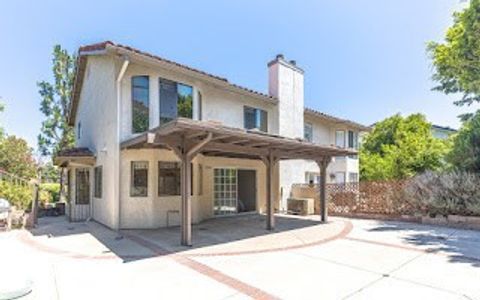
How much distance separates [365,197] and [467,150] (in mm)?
4992

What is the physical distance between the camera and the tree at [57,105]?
83.1 feet

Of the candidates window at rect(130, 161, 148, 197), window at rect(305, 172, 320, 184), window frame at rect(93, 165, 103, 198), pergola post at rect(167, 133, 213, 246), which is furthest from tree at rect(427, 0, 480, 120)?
window frame at rect(93, 165, 103, 198)

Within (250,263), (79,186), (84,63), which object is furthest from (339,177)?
(84,63)

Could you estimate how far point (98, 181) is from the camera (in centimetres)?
1385

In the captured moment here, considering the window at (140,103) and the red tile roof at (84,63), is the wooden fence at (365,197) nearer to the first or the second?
the red tile roof at (84,63)

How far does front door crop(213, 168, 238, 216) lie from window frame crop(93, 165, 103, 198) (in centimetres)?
512

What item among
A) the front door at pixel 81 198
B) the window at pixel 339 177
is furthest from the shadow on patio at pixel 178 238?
the window at pixel 339 177

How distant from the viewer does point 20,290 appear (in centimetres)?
525

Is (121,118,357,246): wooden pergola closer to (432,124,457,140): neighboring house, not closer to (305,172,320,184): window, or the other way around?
(305,172,320,184): window

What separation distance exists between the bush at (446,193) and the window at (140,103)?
12.4 m

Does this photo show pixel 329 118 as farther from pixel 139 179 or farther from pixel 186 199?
pixel 186 199

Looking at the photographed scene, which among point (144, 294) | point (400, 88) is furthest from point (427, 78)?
point (144, 294)

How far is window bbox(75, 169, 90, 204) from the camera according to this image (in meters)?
15.1

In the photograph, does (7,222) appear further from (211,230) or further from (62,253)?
(211,230)
